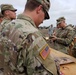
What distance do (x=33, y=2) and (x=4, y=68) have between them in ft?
2.00

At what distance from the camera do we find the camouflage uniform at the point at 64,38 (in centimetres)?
572

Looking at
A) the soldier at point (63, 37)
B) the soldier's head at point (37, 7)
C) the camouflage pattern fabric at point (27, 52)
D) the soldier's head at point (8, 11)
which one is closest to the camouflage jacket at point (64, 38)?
the soldier at point (63, 37)

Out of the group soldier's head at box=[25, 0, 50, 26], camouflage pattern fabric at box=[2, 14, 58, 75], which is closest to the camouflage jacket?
soldier's head at box=[25, 0, 50, 26]

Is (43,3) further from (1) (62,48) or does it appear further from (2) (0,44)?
(1) (62,48)

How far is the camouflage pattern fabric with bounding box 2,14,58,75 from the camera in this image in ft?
5.61

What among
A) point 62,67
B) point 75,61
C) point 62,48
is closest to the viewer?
point 62,67

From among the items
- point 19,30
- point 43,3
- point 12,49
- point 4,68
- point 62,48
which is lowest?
point 62,48

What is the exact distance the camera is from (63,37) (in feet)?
19.4

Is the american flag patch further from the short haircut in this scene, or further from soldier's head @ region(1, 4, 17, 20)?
soldier's head @ region(1, 4, 17, 20)

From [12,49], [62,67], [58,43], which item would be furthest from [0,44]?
[58,43]

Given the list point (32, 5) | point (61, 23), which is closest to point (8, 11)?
point (61, 23)

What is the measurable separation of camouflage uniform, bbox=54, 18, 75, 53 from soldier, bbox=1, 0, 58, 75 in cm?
391

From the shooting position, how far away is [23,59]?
1.73 metres

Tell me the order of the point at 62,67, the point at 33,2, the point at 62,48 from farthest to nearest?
the point at 62,48 < the point at 62,67 < the point at 33,2
